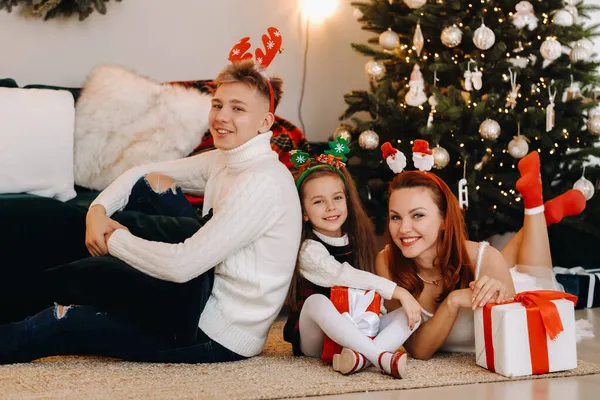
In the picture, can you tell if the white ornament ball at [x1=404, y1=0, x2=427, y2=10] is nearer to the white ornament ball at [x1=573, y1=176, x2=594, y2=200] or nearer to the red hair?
the white ornament ball at [x1=573, y1=176, x2=594, y2=200]

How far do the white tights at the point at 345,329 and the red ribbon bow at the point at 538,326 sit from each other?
21 cm

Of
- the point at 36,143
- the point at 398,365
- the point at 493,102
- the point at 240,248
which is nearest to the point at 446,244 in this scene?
the point at 398,365

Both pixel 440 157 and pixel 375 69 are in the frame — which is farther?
pixel 375 69

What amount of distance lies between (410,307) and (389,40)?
5.62 feet

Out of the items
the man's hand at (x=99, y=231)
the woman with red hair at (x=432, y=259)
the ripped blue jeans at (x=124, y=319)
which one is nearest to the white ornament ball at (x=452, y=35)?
the woman with red hair at (x=432, y=259)

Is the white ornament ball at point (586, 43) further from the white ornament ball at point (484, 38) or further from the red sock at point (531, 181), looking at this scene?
the red sock at point (531, 181)

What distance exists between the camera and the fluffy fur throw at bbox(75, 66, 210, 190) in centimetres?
323

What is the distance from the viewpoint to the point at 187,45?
4062 millimetres

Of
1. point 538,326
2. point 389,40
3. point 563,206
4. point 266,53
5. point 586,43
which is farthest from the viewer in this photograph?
point 389,40

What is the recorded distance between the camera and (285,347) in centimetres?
251

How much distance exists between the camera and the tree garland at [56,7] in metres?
3.66

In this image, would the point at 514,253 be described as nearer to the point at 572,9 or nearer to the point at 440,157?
the point at 440,157

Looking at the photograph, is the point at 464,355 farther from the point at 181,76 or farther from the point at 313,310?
the point at 181,76

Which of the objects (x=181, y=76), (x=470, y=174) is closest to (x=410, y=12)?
(x=470, y=174)
